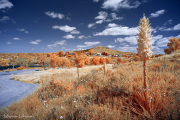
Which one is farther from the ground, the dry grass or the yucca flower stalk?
the yucca flower stalk

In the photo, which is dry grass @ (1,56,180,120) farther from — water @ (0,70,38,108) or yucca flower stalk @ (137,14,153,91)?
water @ (0,70,38,108)

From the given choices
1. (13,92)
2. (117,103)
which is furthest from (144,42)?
(13,92)

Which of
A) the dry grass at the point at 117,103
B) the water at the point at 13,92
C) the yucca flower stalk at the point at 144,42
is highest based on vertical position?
the yucca flower stalk at the point at 144,42

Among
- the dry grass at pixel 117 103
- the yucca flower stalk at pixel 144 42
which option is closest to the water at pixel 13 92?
the dry grass at pixel 117 103

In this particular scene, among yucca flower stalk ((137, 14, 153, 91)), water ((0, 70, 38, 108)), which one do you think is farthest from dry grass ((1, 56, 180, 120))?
water ((0, 70, 38, 108))

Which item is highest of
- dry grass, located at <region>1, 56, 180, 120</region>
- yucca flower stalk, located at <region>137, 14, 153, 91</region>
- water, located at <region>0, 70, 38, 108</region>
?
yucca flower stalk, located at <region>137, 14, 153, 91</region>

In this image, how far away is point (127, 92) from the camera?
372 cm

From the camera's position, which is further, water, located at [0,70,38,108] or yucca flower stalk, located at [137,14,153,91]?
water, located at [0,70,38,108]

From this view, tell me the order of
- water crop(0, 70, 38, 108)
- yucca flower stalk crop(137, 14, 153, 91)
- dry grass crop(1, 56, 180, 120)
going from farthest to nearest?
water crop(0, 70, 38, 108), yucca flower stalk crop(137, 14, 153, 91), dry grass crop(1, 56, 180, 120)

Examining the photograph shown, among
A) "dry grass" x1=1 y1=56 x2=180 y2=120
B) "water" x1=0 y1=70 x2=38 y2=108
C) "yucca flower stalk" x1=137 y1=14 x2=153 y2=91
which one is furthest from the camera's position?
"water" x1=0 y1=70 x2=38 y2=108

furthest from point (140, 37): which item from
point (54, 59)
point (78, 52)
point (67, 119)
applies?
point (54, 59)

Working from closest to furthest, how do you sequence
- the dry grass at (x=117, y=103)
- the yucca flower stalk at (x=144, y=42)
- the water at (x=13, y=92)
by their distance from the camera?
the dry grass at (x=117, y=103) < the yucca flower stalk at (x=144, y=42) < the water at (x=13, y=92)

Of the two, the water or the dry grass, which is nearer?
the dry grass

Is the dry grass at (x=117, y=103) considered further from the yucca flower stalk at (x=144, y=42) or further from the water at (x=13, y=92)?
the water at (x=13, y=92)
